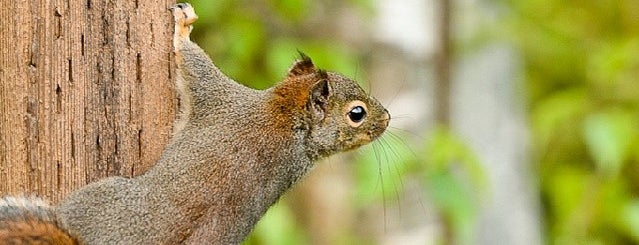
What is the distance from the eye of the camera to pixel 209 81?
7.86 ft

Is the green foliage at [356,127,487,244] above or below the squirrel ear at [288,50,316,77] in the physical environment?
below

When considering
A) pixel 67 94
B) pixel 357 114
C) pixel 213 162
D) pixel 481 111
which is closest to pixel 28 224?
pixel 67 94

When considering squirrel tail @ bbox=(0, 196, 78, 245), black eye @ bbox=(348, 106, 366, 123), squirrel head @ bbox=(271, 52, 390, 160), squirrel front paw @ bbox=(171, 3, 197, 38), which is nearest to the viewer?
squirrel tail @ bbox=(0, 196, 78, 245)

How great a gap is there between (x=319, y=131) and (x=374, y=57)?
89.6 inches

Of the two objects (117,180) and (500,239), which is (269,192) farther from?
(500,239)

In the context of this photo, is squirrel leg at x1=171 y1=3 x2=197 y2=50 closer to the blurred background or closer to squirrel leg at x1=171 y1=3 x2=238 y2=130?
squirrel leg at x1=171 y1=3 x2=238 y2=130

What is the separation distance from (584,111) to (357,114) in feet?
6.48

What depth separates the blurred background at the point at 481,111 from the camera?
12.4 feet

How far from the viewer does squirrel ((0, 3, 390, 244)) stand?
202 centimetres

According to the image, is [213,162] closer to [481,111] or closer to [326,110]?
[326,110]

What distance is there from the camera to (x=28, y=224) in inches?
76.4

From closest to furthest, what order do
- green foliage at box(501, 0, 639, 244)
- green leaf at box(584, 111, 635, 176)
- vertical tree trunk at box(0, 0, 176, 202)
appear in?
vertical tree trunk at box(0, 0, 176, 202)
green leaf at box(584, 111, 635, 176)
green foliage at box(501, 0, 639, 244)

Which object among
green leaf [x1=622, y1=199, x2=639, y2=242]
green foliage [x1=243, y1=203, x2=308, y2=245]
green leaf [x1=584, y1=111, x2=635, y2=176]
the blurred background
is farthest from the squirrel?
green leaf [x1=622, y1=199, x2=639, y2=242]

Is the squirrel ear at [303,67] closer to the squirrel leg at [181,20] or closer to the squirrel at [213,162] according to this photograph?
the squirrel at [213,162]
